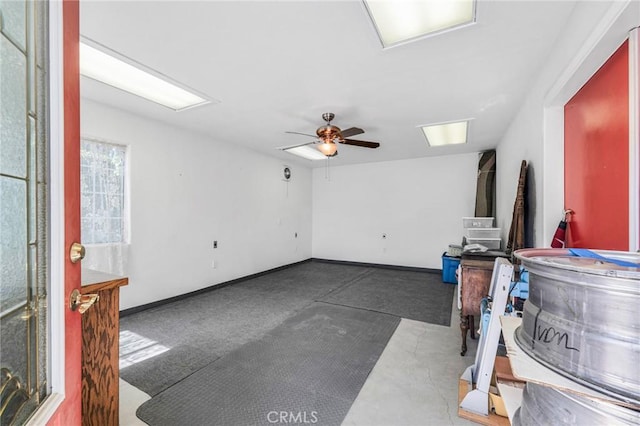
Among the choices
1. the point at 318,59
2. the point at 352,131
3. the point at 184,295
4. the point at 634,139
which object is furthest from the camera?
the point at 184,295

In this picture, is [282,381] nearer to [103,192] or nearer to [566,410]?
[566,410]

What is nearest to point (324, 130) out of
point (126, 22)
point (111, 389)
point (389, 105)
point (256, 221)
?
point (389, 105)

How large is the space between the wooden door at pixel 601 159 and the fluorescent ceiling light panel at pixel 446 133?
191 centimetres

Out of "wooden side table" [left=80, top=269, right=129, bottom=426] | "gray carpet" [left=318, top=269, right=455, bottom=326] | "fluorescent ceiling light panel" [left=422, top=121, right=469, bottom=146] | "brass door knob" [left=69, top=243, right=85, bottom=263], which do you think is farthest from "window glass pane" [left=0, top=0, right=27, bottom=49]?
"fluorescent ceiling light panel" [left=422, top=121, right=469, bottom=146]

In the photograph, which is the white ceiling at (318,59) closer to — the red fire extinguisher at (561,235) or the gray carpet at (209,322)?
the red fire extinguisher at (561,235)

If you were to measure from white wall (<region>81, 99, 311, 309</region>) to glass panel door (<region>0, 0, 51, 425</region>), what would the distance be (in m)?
2.82

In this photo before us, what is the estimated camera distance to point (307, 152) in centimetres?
526

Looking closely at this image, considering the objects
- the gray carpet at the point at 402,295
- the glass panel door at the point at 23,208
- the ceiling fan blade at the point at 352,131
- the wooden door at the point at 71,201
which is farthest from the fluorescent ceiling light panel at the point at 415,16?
the gray carpet at the point at 402,295

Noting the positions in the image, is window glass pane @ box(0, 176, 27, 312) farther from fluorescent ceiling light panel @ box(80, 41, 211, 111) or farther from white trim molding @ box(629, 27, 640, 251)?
white trim molding @ box(629, 27, 640, 251)

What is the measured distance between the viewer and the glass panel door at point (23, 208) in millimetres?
579

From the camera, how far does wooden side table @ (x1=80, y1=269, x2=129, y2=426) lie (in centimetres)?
125

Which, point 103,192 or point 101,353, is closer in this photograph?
point 101,353

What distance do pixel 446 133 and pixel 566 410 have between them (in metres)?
4.02
